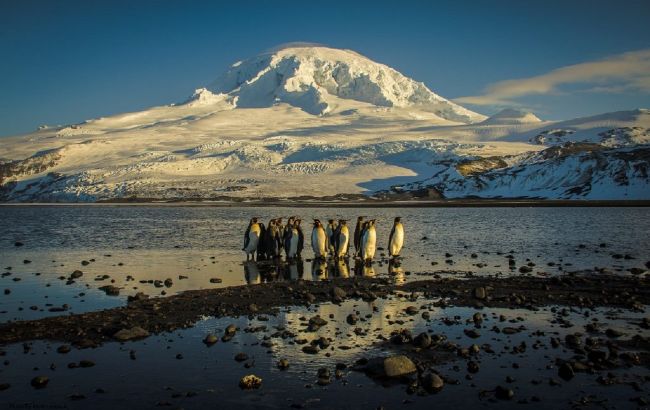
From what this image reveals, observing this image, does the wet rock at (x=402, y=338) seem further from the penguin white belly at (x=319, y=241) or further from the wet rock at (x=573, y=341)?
the penguin white belly at (x=319, y=241)

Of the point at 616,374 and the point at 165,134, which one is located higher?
the point at 165,134

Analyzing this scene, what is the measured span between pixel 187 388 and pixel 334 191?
329 ft

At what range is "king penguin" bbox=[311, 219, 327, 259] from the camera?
2255 cm

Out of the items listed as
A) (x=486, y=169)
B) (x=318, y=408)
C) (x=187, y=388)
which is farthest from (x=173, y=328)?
(x=486, y=169)

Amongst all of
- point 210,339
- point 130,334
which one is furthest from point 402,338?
point 130,334

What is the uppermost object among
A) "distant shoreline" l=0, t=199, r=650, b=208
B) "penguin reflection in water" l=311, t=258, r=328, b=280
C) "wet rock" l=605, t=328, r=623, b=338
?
"wet rock" l=605, t=328, r=623, b=338

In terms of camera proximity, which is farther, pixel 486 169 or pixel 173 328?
pixel 486 169

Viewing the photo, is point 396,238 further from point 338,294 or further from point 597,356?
point 597,356

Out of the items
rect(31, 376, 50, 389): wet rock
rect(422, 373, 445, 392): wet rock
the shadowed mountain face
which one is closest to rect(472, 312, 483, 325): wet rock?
rect(422, 373, 445, 392): wet rock

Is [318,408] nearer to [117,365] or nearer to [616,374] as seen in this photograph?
[117,365]

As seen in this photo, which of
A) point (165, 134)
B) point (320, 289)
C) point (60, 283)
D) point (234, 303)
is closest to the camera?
point (234, 303)

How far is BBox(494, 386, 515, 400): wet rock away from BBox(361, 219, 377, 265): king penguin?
13.4 m

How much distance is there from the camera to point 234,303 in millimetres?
13570

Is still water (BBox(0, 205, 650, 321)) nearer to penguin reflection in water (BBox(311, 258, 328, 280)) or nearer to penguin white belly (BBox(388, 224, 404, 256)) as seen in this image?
penguin reflection in water (BBox(311, 258, 328, 280))
